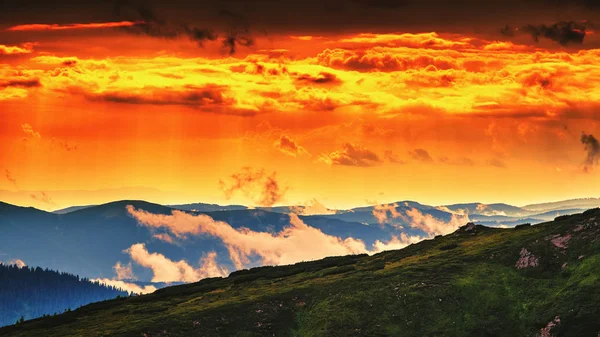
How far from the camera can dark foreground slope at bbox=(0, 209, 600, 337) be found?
401 feet

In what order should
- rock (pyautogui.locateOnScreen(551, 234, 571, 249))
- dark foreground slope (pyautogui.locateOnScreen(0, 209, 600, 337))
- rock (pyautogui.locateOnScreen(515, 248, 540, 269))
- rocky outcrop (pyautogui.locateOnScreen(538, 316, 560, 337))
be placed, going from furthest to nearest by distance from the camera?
1. rock (pyautogui.locateOnScreen(551, 234, 571, 249))
2. rock (pyautogui.locateOnScreen(515, 248, 540, 269))
3. dark foreground slope (pyautogui.locateOnScreen(0, 209, 600, 337))
4. rocky outcrop (pyautogui.locateOnScreen(538, 316, 560, 337))

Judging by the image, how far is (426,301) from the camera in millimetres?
132500

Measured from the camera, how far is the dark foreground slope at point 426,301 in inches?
4817

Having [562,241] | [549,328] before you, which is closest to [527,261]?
[562,241]

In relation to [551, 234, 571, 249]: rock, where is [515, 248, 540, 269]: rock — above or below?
below

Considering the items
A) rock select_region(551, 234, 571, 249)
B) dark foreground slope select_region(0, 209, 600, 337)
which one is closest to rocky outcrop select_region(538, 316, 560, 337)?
dark foreground slope select_region(0, 209, 600, 337)

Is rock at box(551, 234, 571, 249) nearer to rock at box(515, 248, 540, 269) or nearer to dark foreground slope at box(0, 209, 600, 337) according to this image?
dark foreground slope at box(0, 209, 600, 337)

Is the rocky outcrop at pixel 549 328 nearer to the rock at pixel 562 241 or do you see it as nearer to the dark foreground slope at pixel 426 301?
the dark foreground slope at pixel 426 301

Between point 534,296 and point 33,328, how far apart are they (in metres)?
104

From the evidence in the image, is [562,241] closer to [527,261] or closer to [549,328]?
[527,261]

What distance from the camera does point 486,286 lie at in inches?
5315

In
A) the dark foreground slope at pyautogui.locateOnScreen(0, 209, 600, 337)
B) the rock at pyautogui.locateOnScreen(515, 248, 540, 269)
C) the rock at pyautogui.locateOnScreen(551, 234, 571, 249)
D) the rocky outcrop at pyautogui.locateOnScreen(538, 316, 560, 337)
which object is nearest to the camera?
the rocky outcrop at pyautogui.locateOnScreen(538, 316, 560, 337)

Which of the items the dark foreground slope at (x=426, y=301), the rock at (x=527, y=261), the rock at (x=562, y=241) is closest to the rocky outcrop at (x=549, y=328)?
the dark foreground slope at (x=426, y=301)

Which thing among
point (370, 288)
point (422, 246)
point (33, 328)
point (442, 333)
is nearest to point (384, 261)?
point (422, 246)
